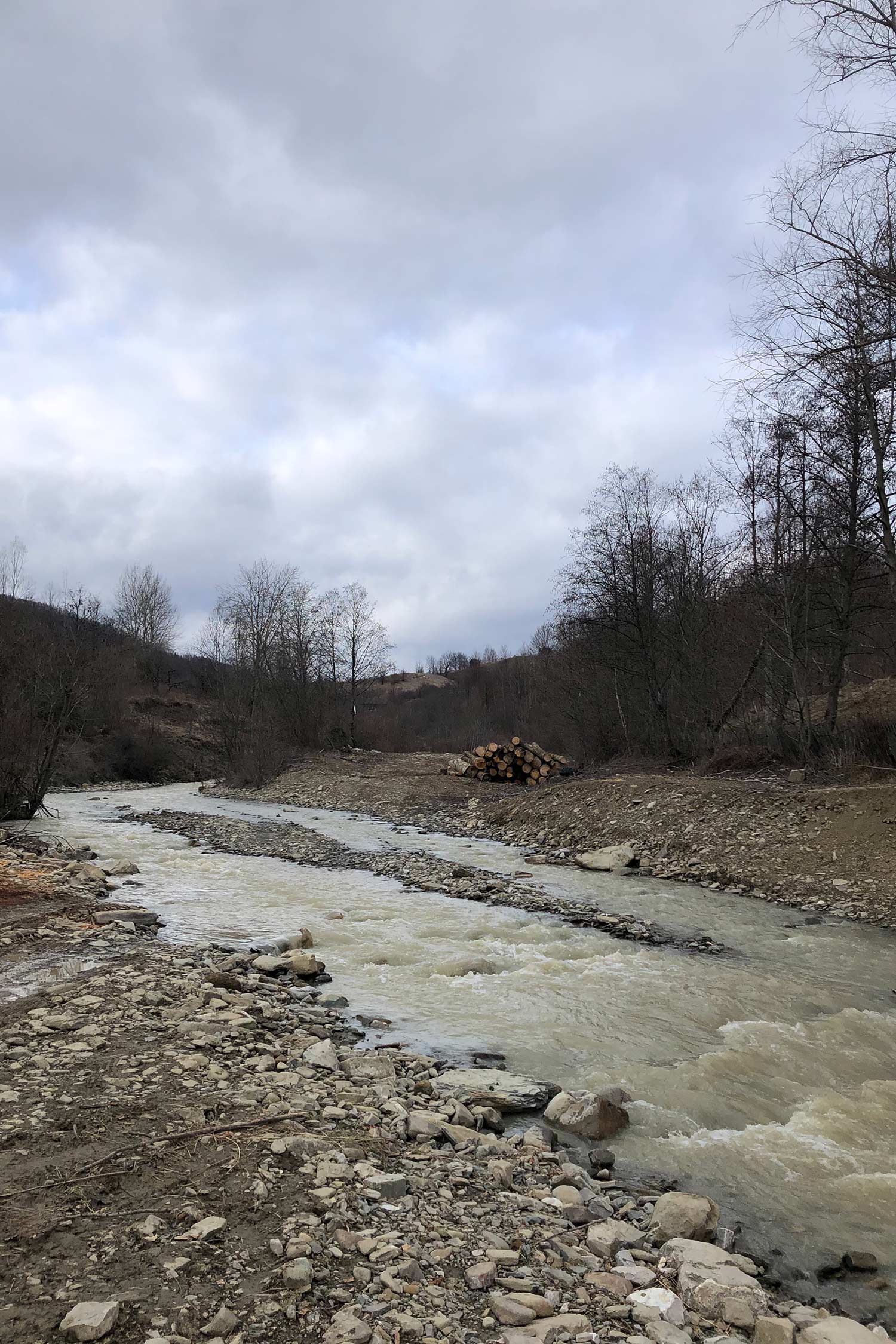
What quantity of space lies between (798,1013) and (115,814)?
2230 cm

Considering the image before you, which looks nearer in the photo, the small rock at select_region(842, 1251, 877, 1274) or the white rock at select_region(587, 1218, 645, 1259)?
the white rock at select_region(587, 1218, 645, 1259)

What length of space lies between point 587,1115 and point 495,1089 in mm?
657

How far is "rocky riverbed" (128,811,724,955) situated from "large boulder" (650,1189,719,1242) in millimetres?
5528

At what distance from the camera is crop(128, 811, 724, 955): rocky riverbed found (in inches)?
379

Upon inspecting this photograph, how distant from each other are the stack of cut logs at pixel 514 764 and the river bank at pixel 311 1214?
23.0 meters

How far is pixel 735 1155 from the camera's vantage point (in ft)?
14.3

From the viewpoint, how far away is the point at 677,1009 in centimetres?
673

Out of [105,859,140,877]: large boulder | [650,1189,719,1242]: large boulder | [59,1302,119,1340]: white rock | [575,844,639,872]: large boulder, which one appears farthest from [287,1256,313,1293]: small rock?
[575,844,639,872]: large boulder

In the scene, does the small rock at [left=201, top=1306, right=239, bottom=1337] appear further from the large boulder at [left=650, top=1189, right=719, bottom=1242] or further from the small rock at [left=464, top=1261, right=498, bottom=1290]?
the large boulder at [left=650, top=1189, right=719, bottom=1242]

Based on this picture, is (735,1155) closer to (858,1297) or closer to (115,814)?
(858,1297)

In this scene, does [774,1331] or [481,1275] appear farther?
[481,1275]

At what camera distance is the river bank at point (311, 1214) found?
8.45 feet

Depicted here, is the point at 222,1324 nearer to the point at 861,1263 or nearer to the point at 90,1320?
the point at 90,1320

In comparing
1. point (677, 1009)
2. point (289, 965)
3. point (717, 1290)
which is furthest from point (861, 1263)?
point (289, 965)
